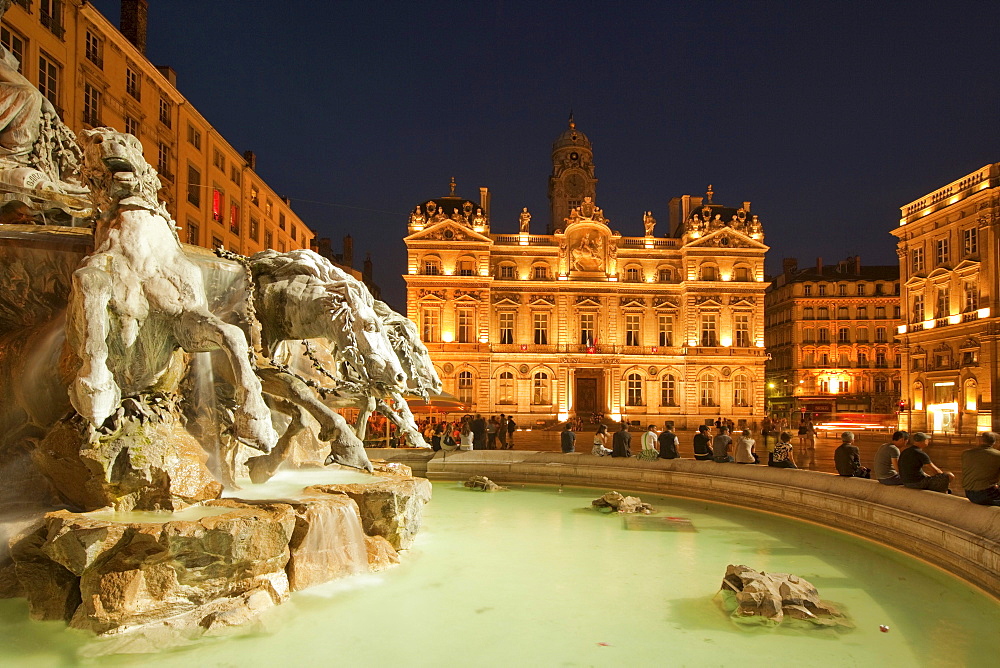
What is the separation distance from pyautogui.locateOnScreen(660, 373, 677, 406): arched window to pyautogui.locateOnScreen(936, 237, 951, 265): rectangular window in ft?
53.1

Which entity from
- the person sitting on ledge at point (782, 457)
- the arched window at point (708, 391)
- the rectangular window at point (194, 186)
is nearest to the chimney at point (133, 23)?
the rectangular window at point (194, 186)

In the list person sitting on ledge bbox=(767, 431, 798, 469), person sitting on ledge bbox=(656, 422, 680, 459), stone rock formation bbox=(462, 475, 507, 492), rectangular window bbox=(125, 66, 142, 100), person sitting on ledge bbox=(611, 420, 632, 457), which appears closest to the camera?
person sitting on ledge bbox=(767, 431, 798, 469)

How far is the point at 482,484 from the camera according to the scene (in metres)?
13.2

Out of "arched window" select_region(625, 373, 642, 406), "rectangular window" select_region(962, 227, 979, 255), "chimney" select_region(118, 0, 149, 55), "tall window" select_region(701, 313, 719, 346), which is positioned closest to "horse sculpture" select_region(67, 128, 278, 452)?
"chimney" select_region(118, 0, 149, 55)

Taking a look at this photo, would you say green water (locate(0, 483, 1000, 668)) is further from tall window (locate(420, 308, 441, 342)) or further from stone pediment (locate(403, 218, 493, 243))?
stone pediment (locate(403, 218, 493, 243))

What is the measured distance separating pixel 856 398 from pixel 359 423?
5867cm

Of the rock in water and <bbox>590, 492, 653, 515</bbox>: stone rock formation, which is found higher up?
the rock in water

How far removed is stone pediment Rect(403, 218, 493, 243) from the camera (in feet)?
145

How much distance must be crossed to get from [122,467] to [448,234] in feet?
130

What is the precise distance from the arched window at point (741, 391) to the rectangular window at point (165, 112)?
116ft

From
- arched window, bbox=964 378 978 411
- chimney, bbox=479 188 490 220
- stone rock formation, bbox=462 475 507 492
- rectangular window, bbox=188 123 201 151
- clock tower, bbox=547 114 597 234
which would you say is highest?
clock tower, bbox=547 114 597 234

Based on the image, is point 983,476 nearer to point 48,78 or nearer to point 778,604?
point 778,604

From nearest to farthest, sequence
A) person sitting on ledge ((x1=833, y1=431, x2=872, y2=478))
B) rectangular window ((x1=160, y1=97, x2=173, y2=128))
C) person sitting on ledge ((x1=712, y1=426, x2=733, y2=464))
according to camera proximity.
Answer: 1. person sitting on ledge ((x1=833, y1=431, x2=872, y2=478))
2. person sitting on ledge ((x1=712, y1=426, x2=733, y2=464))
3. rectangular window ((x1=160, y1=97, x2=173, y2=128))

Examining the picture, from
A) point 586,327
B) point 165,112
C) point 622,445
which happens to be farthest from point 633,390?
point 622,445
